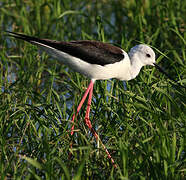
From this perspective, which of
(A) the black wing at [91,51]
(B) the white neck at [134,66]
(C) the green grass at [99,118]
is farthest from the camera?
(B) the white neck at [134,66]

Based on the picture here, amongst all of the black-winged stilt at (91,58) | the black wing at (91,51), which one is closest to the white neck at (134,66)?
the black-winged stilt at (91,58)

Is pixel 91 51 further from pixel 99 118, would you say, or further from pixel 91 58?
pixel 99 118

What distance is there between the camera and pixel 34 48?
5613 millimetres

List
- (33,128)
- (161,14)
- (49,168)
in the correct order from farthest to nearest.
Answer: (161,14), (33,128), (49,168)

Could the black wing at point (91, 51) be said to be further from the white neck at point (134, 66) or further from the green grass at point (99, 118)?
the green grass at point (99, 118)

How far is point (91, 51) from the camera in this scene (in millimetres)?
4473

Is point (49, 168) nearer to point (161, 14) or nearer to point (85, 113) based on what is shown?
point (85, 113)

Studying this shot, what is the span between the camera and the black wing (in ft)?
14.4

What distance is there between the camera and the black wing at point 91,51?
14.4 ft

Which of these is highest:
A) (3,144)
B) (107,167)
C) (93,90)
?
(93,90)

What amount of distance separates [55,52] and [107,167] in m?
1.30

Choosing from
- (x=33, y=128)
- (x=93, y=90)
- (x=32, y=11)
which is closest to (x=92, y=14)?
(x=32, y=11)

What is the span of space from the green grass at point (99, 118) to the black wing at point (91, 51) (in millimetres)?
340

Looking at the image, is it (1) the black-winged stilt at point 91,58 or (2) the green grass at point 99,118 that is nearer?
(2) the green grass at point 99,118
